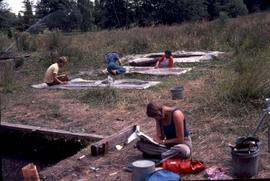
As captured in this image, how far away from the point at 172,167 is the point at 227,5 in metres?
21.9

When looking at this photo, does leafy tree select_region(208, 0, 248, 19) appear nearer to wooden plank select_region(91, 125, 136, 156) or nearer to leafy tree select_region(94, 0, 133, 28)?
leafy tree select_region(94, 0, 133, 28)

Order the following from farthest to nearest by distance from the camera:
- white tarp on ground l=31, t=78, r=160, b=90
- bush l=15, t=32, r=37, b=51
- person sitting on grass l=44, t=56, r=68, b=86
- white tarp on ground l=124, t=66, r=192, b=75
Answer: bush l=15, t=32, r=37, b=51, white tarp on ground l=124, t=66, r=192, b=75, person sitting on grass l=44, t=56, r=68, b=86, white tarp on ground l=31, t=78, r=160, b=90

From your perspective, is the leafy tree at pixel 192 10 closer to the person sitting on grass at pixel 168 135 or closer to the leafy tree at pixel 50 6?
the leafy tree at pixel 50 6

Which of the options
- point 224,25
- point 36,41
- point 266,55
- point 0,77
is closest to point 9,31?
point 36,41

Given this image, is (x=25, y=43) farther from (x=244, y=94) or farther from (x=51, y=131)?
(x=244, y=94)

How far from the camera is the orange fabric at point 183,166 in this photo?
13.8 ft

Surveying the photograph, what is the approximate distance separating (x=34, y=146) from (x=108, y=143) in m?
1.70

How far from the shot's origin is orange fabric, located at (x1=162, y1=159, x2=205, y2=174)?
166 inches

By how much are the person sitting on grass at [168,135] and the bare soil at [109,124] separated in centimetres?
26

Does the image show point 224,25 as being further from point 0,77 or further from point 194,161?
point 194,161

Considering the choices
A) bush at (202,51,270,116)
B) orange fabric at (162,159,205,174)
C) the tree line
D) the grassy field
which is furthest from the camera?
the tree line

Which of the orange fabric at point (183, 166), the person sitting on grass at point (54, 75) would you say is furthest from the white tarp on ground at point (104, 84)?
the orange fabric at point (183, 166)

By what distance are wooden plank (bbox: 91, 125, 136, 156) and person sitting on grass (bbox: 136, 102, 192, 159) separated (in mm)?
507

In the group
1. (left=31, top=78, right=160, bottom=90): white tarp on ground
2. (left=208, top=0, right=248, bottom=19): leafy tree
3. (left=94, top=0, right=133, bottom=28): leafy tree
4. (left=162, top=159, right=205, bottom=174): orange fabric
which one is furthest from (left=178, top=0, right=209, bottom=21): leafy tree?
(left=162, top=159, right=205, bottom=174): orange fabric
